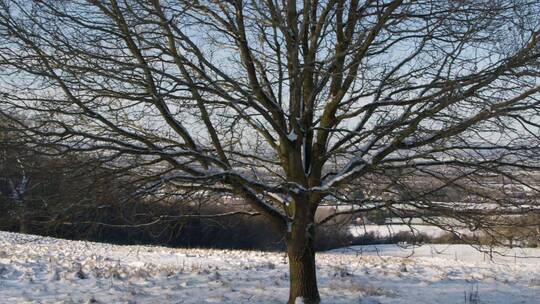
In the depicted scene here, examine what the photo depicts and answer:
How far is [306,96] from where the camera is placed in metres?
5.82

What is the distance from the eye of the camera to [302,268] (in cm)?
570

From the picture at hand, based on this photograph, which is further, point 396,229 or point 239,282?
point 239,282

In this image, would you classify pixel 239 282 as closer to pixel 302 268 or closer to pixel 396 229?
pixel 302 268

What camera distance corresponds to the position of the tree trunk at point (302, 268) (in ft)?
18.4

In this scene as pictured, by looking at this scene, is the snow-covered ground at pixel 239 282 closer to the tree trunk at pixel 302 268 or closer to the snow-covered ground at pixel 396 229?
the snow-covered ground at pixel 396 229

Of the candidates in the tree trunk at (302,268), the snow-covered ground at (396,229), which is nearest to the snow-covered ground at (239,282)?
the snow-covered ground at (396,229)

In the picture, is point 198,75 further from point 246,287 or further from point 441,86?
point 246,287

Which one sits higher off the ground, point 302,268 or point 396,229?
point 396,229

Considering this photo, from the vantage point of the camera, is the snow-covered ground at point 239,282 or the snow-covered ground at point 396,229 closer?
the snow-covered ground at point 396,229

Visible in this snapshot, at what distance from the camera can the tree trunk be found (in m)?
5.61

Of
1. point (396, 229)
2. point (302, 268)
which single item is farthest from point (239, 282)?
point (396, 229)

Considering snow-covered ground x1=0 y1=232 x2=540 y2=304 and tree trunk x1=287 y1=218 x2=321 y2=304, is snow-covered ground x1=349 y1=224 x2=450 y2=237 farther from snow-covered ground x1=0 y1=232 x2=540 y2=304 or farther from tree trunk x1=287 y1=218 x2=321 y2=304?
tree trunk x1=287 y1=218 x2=321 y2=304

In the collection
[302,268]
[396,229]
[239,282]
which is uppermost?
[396,229]

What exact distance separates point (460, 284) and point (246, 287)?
335 centimetres
